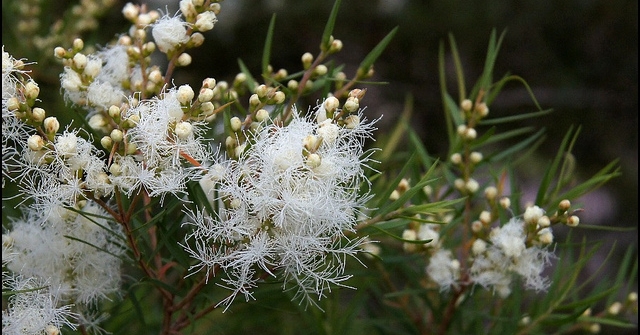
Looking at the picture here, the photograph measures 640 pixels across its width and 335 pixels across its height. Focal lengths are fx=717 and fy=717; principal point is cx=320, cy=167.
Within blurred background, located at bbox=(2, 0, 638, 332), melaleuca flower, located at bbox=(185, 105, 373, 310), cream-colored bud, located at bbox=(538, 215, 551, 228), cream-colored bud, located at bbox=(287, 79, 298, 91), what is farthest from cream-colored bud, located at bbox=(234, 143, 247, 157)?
blurred background, located at bbox=(2, 0, 638, 332)

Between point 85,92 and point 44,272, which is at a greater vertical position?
point 85,92

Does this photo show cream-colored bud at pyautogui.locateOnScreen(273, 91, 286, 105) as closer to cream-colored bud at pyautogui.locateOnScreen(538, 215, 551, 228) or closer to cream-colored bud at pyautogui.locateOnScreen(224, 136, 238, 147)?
cream-colored bud at pyautogui.locateOnScreen(224, 136, 238, 147)

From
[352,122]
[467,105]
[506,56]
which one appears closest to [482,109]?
[467,105]

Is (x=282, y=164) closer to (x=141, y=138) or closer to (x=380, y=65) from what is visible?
(x=141, y=138)

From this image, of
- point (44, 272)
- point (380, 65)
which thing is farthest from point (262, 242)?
point (380, 65)

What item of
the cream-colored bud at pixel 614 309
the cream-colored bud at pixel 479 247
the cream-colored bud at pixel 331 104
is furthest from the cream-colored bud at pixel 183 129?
the cream-colored bud at pixel 614 309
